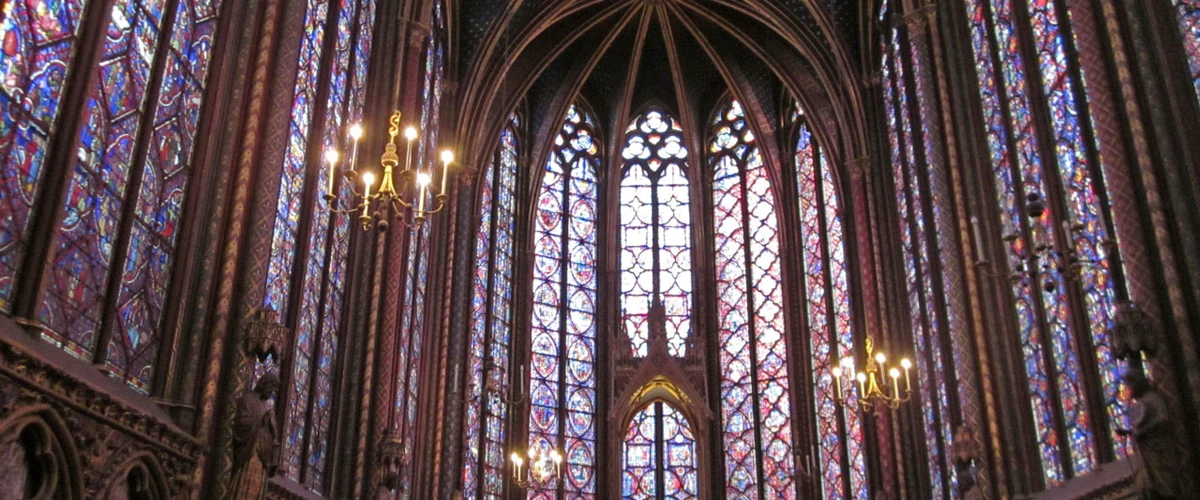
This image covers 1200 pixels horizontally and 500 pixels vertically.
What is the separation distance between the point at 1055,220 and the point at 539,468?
44.6 ft

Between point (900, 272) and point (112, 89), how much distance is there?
580 inches

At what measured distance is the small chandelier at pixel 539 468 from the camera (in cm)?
2428

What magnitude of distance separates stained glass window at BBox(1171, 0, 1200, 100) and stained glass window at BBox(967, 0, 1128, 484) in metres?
1.74

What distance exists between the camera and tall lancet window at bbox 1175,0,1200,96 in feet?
36.2

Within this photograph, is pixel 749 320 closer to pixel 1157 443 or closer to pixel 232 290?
pixel 1157 443

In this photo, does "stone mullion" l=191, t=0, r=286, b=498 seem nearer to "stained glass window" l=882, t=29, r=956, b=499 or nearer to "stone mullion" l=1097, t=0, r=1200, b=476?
"stone mullion" l=1097, t=0, r=1200, b=476

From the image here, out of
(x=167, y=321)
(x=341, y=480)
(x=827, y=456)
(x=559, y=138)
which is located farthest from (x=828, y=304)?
(x=167, y=321)

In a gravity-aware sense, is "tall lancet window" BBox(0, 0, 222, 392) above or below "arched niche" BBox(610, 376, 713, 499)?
below

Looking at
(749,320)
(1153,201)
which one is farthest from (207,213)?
(749,320)

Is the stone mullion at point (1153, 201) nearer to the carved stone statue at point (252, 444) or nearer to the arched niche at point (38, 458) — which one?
the carved stone statue at point (252, 444)

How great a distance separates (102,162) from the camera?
9.77 meters

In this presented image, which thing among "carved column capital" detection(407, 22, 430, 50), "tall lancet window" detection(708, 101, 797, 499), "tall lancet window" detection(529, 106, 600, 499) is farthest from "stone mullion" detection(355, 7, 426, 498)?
"tall lancet window" detection(708, 101, 797, 499)

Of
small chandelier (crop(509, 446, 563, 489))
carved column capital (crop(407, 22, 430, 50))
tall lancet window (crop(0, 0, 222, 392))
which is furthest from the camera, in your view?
small chandelier (crop(509, 446, 563, 489))

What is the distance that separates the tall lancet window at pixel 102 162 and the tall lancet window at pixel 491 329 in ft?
36.0
